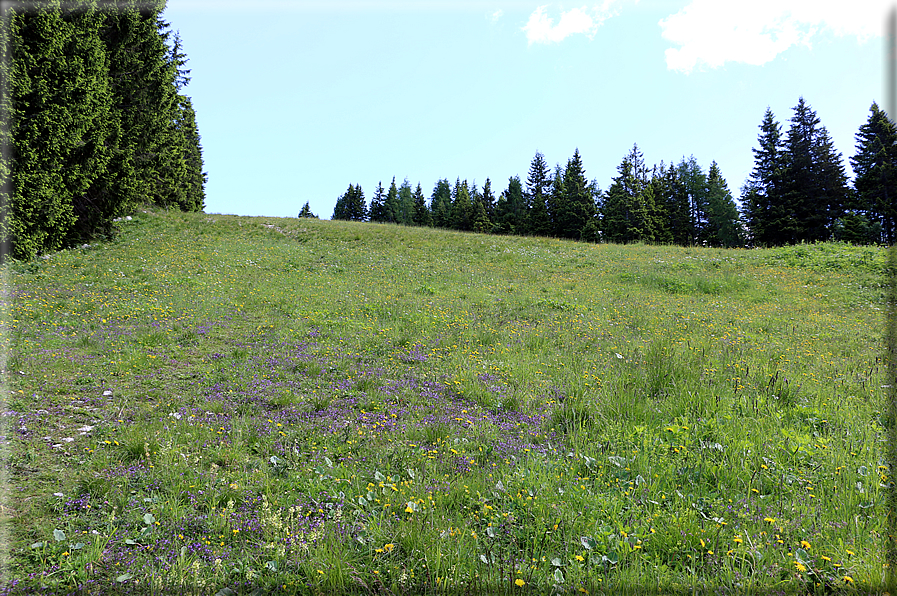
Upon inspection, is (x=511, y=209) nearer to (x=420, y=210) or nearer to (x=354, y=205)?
(x=420, y=210)

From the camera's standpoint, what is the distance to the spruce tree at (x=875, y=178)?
111 ft

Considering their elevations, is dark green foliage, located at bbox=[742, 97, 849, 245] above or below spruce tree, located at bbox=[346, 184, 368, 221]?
below

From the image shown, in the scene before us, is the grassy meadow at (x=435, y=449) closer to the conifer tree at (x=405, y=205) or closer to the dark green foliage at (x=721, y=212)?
the dark green foliage at (x=721, y=212)

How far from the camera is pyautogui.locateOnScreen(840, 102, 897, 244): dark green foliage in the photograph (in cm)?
3391

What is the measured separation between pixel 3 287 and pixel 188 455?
39.9ft

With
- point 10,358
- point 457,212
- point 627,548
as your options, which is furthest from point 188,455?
point 457,212

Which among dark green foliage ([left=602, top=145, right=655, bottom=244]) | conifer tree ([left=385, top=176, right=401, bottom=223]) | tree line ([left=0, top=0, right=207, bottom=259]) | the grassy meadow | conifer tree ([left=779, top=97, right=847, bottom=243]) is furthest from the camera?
conifer tree ([left=385, top=176, right=401, bottom=223])

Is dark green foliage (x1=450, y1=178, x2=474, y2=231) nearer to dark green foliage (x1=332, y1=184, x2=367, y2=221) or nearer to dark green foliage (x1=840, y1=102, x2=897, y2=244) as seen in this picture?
dark green foliage (x1=332, y1=184, x2=367, y2=221)

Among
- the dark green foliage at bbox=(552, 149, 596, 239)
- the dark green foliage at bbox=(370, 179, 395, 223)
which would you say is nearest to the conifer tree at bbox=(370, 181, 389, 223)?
the dark green foliage at bbox=(370, 179, 395, 223)

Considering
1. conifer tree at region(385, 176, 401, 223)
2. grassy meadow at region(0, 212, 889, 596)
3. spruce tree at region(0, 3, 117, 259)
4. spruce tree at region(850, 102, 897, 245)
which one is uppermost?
conifer tree at region(385, 176, 401, 223)

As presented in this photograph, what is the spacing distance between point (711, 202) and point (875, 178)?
21421 mm

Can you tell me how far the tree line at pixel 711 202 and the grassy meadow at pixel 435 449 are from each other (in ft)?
104

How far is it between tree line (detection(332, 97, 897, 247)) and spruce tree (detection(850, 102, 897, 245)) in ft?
0.33

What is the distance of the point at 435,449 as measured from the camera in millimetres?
4824
